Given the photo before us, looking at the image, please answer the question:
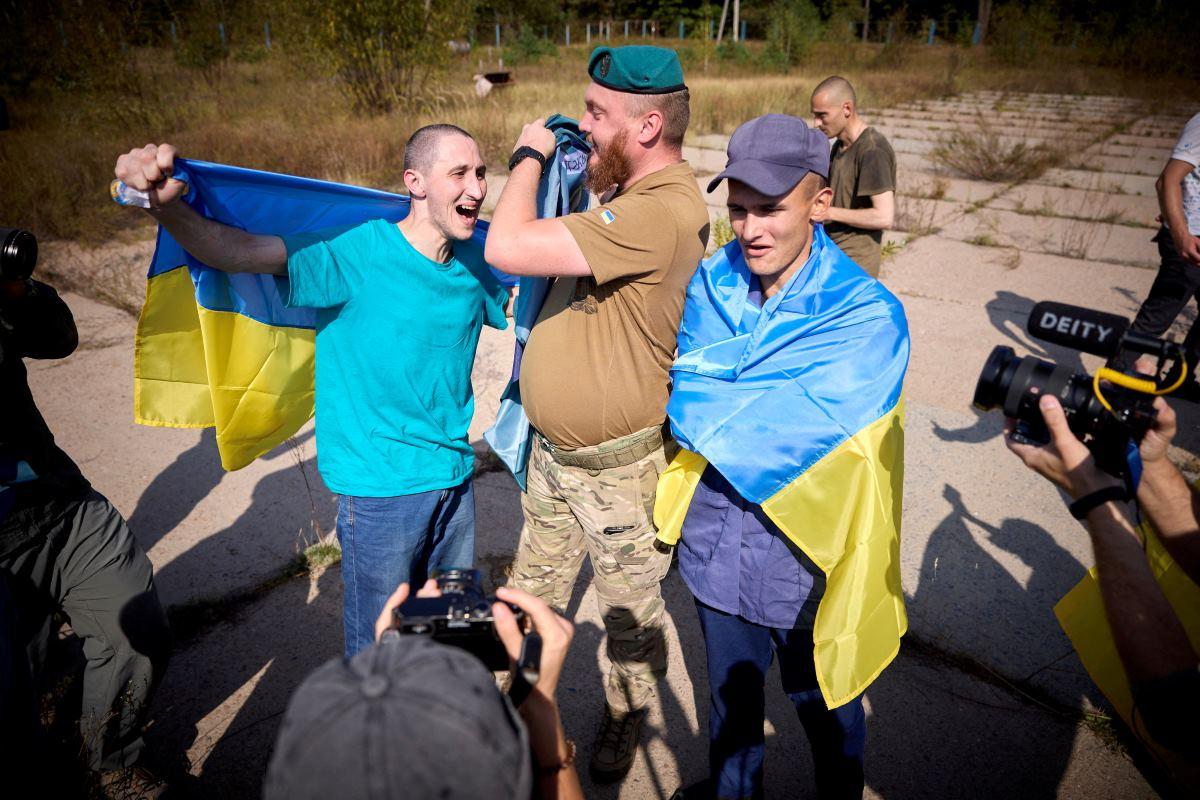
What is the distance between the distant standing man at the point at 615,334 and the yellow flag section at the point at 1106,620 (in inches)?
52.3

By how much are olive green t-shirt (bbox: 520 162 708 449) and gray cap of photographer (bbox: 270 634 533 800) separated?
137 centimetres

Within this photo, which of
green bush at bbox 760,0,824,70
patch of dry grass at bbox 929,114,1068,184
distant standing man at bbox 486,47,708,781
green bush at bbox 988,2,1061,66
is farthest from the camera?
green bush at bbox 988,2,1061,66

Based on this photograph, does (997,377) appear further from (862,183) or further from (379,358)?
(862,183)

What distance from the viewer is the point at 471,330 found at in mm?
2586

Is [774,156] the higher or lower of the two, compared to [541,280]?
higher

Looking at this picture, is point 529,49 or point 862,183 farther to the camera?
point 529,49

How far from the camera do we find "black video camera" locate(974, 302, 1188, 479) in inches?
57.3

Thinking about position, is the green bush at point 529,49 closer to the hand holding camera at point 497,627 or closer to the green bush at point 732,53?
the green bush at point 732,53

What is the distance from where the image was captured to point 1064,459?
1.48 m

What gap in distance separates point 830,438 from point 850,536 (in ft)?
0.94

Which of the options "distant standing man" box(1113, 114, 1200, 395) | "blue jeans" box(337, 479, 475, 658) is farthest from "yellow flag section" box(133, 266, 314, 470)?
"distant standing man" box(1113, 114, 1200, 395)

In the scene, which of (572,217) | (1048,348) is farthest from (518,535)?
(1048,348)

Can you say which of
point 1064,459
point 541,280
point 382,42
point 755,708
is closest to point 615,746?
point 755,708

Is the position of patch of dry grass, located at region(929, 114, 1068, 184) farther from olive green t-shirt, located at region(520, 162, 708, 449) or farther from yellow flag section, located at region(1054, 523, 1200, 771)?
olive green t-shirt, located at region(520, 162, 708, 449)
